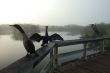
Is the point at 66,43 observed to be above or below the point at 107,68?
above

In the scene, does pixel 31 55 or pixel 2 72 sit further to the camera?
pixel 31 55

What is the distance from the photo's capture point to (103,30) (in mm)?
44438

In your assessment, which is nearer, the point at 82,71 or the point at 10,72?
the point at 10,72

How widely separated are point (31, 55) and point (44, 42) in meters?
2.47

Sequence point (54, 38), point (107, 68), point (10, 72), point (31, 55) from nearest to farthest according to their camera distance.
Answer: point (10, 72) < point (31, 55) < point (54, 38) < point (107, 68)

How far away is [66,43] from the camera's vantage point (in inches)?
229

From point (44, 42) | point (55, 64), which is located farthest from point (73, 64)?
point (44, 42)

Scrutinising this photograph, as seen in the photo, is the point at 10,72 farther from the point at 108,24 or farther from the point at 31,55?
the point at 108,24

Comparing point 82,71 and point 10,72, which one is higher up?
point 10,72

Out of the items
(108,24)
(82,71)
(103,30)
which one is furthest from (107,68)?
(108,24)

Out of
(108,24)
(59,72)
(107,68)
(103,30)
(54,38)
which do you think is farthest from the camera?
(108,24)

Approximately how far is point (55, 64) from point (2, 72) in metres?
3.77

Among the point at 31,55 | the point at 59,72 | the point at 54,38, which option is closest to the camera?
the point at 31,55

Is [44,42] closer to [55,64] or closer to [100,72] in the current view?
[55,64]
